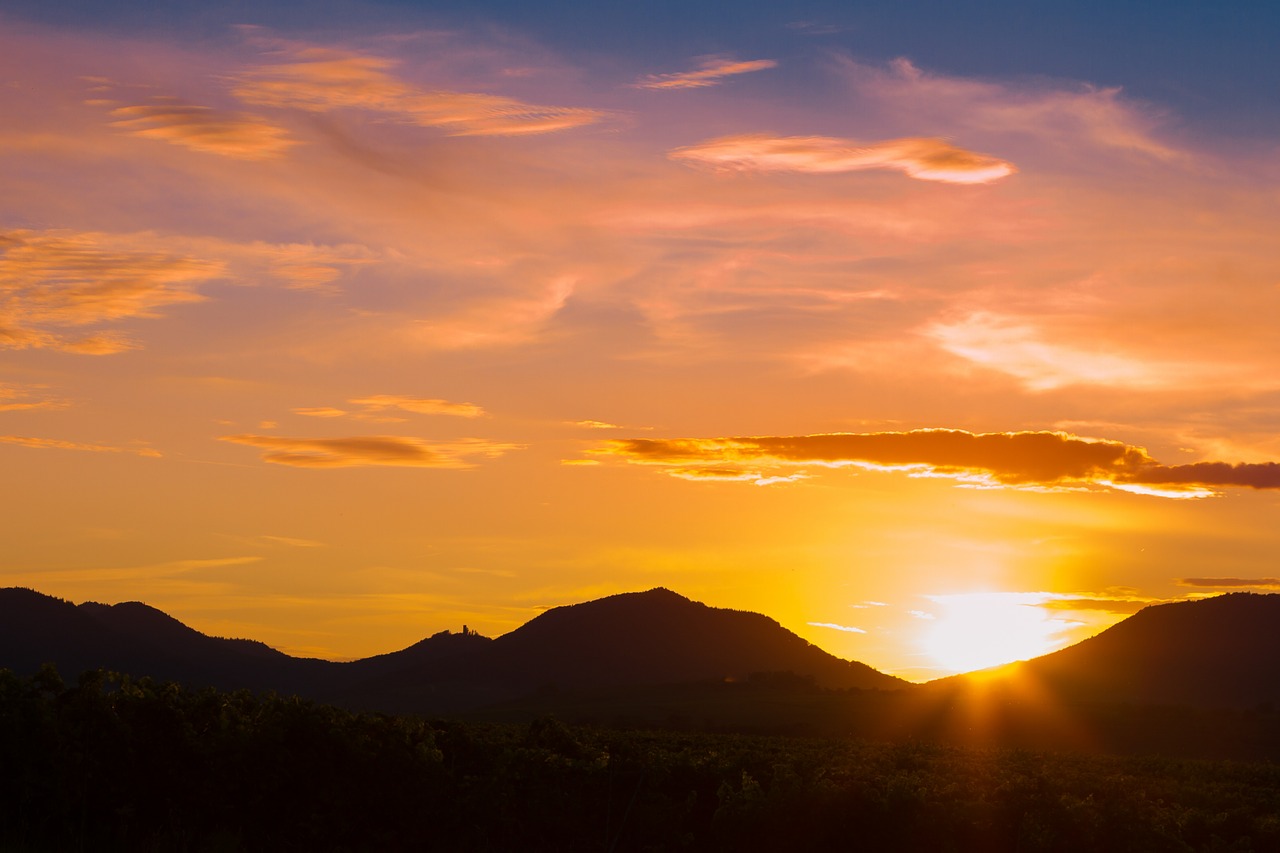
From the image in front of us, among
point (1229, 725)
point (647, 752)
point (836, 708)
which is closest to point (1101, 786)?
point (647, 752)

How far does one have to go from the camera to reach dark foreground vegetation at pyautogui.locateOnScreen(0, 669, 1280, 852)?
2098 cm

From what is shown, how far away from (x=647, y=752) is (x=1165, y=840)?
945 centimetres

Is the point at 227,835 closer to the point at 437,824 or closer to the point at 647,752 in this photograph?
the point at 437,824

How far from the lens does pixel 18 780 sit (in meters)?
21.7

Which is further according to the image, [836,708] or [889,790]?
[836,708]

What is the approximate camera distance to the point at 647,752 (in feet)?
79.7

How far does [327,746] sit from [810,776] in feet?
29.5

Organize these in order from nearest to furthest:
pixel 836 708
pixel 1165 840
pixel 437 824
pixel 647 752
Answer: pixel 1165 840, pixel 437 824, pixel 647 752, pixel 836 708

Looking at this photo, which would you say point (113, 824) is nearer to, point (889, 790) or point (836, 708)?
point (889, 790)

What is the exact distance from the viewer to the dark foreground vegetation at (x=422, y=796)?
20984 millimetres

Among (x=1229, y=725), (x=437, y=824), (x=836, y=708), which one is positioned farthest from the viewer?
(x=836, y=708)

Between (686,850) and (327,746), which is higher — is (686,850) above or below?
below

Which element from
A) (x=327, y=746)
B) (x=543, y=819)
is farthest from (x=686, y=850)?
(x=327, y=746)

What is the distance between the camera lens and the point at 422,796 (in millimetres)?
22266
